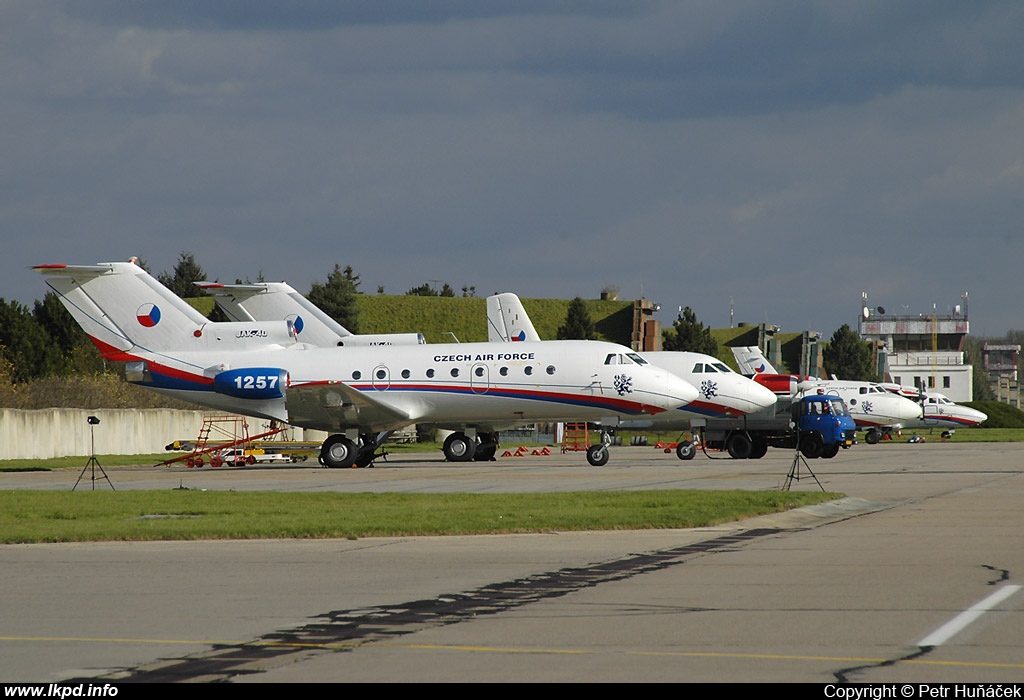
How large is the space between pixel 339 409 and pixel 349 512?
19084 mm

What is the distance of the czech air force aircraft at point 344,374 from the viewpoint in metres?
37.1

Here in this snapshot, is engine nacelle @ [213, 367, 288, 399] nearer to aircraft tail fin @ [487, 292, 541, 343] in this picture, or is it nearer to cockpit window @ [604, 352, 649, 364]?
cockpit window @ [604, 352, 649, 364]

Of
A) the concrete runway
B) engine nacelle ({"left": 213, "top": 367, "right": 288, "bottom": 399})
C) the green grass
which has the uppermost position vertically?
engine nacelle ({"left": 213, "top": 367, "right": 288, "bottom": 399})

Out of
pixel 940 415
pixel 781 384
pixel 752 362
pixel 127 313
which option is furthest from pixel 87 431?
pixel 940 415

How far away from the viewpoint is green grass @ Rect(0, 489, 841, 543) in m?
16.4

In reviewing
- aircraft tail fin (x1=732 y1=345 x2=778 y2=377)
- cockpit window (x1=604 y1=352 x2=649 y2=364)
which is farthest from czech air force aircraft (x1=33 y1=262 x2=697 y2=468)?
aircraft tail fin (x1=732 y1=345 x2=778 y2=377)

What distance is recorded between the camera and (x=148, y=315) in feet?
128

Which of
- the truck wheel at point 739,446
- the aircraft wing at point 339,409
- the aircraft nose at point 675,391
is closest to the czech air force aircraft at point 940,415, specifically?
the truck wheel at point 739,446

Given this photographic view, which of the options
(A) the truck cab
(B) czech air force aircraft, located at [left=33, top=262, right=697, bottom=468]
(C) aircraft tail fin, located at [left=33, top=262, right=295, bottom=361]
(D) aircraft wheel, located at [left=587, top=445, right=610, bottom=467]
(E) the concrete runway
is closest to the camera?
(E) the concrete runway

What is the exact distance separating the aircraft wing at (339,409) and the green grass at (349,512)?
1336cm

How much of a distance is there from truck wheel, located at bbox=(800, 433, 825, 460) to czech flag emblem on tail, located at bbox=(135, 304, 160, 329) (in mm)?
23150

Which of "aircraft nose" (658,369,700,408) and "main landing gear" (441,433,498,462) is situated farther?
"main landing gear" (441,433,498,462)

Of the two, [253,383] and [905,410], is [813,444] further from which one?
[253,383]

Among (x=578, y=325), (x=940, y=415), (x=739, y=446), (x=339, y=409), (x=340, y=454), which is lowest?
(x=340, y=454)
